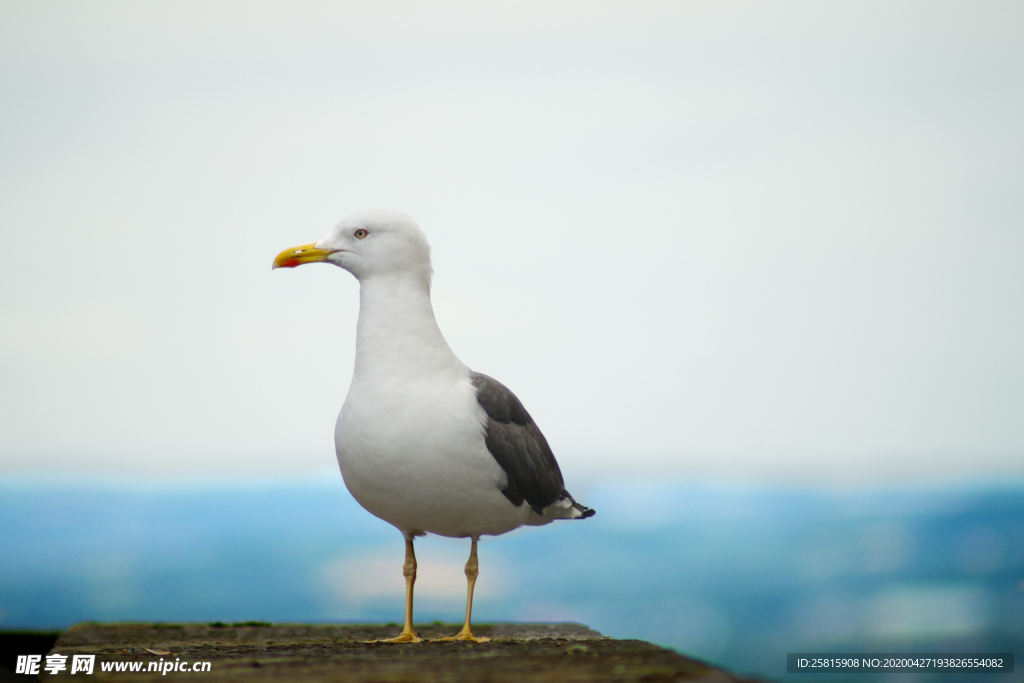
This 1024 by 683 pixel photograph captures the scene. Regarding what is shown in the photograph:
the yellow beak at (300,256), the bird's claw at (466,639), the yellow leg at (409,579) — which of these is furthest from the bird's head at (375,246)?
the bird's claw at (466,639)

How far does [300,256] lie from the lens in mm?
5801

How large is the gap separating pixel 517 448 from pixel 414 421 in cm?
75

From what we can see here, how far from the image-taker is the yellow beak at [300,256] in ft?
18.9

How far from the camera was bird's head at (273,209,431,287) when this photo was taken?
5.66 m

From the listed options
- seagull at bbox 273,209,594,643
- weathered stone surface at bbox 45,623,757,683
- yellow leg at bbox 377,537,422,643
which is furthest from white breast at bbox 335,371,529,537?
weathered stone surface at bbox 45,623,757,683

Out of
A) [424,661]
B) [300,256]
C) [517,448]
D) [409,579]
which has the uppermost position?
[300,256]

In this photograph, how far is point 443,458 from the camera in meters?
5.26

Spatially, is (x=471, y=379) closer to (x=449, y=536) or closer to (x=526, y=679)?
(x=449, y=536)

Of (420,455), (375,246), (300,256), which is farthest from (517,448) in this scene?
(300,256)

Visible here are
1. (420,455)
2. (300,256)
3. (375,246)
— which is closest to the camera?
(420,455)

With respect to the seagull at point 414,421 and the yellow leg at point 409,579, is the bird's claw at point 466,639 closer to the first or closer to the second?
the seagull at point 414,421

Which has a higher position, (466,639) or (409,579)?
(409,579)

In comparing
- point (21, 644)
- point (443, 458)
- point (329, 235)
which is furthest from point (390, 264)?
point (21, 644)

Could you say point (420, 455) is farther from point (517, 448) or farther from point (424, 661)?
point (424, 661)
